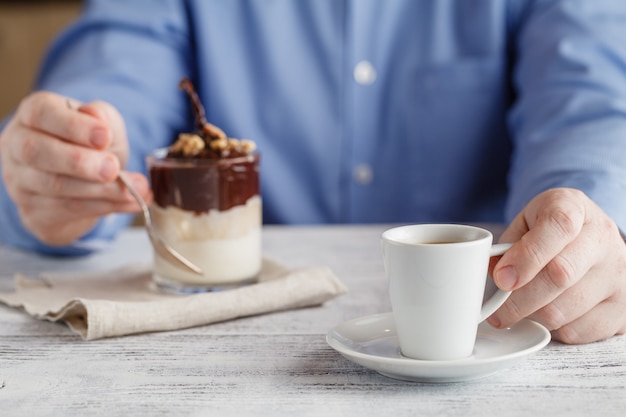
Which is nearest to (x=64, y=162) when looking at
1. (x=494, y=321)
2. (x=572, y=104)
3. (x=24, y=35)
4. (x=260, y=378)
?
(x=260, y=378)

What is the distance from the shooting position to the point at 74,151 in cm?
93

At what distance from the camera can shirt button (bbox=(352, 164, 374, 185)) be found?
1.57 metres

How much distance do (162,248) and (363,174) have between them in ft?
2.35

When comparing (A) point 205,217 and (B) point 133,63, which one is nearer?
(A) point 205,217

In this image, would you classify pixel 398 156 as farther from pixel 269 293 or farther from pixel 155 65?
pixel 269 293

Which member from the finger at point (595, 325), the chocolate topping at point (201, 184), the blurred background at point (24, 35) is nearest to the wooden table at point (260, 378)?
the finger at point (595, 325)

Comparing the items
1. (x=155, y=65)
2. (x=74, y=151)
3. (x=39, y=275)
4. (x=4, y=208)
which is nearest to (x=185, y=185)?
(x=74, y=151)

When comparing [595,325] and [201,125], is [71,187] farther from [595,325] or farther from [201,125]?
[595,325]

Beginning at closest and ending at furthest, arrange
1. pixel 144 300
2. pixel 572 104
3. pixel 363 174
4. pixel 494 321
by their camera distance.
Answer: pixel 494 321 → pixel 144 300 → pixel 572 104 → pixel 363 174

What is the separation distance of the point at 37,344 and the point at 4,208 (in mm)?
528

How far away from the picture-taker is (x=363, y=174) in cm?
157

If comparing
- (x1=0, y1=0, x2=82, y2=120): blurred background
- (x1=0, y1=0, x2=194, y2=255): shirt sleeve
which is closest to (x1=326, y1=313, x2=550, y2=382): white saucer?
(x1=0, y1=0, x2=194, y2=255): shirt sleeve

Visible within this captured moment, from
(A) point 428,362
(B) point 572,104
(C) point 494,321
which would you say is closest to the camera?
(A) point 428,362

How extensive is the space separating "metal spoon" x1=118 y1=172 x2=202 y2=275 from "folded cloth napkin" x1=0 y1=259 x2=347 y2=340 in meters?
0.04
